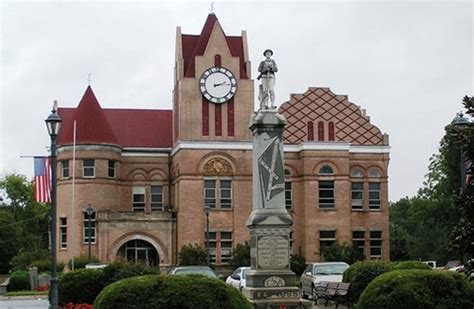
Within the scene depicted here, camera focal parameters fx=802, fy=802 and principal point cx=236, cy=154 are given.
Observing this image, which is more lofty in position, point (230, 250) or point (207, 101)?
point (207, 101)

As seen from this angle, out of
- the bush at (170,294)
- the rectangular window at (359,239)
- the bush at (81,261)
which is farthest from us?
the rectangular window at (359,239)

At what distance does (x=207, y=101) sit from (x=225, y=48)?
4.07 meters

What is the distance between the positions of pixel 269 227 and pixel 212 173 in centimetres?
3211

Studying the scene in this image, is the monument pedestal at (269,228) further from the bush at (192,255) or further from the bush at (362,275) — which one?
the bush at (192,255)

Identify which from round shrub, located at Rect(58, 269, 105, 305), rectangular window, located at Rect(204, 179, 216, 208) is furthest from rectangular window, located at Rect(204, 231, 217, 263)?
round shrub, located at Rect(58, 269, 105, 305)

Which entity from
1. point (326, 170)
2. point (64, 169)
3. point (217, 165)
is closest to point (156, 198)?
point (217, 165)

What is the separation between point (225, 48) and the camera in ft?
187

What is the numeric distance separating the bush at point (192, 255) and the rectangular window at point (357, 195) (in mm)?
12530

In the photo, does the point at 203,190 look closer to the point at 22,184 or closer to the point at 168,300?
the point at 168,300

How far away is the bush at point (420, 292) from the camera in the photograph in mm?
18734

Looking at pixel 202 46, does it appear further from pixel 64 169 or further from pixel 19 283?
pixel 19 283

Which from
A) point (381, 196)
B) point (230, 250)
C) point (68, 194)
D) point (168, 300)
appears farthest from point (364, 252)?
point (168, 300)

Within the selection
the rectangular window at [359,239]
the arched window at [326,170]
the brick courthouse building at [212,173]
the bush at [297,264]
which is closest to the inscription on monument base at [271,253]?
the bush at [297,264]

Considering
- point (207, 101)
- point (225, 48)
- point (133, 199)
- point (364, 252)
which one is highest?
point (225, 48)
